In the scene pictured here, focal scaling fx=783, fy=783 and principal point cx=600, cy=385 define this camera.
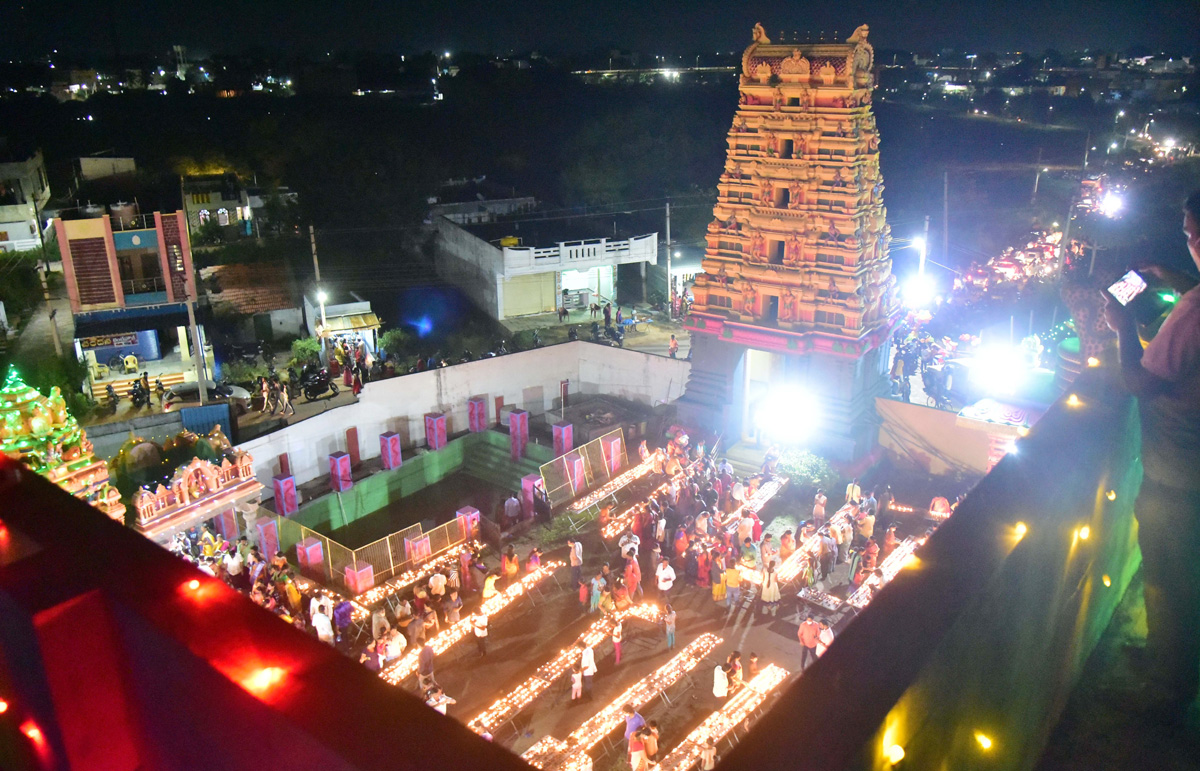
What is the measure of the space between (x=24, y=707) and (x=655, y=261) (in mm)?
32637

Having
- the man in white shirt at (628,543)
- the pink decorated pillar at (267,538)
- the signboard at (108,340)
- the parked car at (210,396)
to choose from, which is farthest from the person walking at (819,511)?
the signboard at (108,340)

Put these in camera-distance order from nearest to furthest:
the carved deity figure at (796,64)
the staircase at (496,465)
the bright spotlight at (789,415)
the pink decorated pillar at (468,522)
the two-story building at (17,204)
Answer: the pink decorated pillar at (468,522), the carved deity figure at (796,64), the bright spotlight at (789,415), the staircase at (496,465), the two-story building at (17,204)

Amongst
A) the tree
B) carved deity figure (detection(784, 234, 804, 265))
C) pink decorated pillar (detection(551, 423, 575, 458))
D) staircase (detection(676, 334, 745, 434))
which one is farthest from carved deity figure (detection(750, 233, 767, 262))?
the tree

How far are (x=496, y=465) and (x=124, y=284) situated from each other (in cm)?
1288

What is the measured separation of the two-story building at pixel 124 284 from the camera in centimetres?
2316

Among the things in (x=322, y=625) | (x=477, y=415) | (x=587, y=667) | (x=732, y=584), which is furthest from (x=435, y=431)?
(x=587, y=667)

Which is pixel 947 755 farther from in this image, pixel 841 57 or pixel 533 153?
pixel 533 153

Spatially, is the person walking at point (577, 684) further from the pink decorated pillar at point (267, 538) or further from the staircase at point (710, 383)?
the staircase at point (710, 383)

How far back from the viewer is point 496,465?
22.9 m

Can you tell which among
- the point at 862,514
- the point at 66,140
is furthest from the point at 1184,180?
the point at 66,140

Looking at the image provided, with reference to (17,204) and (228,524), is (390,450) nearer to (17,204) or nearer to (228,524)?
(228,524)

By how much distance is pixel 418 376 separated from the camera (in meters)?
23.4

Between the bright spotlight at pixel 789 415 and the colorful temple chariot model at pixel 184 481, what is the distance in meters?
13.0

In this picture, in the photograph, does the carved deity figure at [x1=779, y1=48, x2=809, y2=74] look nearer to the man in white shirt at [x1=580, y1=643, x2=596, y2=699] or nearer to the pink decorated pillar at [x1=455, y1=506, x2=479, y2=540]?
the pink decorated pillar at [x1=455, y1=506, x2=479, y2=540]
